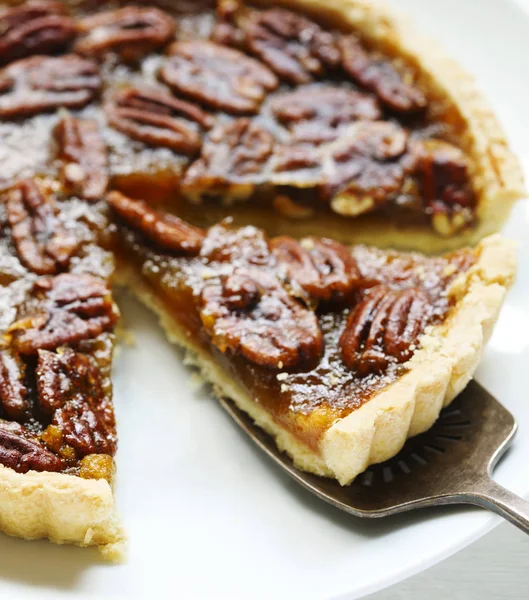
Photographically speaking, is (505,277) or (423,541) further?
(505,277)

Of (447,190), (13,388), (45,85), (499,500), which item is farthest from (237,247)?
(499,500)

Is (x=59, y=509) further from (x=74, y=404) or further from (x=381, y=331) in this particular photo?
(x=381, y=331)

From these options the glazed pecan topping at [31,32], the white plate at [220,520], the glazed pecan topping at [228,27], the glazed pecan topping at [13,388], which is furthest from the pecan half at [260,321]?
the glazed pecan topping at [31,32]

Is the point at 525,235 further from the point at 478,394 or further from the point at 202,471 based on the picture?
the point at 202,471

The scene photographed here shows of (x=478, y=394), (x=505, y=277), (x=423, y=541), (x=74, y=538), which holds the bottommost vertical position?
(x=74, y=538)

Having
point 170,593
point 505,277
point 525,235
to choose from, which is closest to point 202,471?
point 170,593

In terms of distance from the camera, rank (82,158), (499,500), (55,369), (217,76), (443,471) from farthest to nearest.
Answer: (217,76) → (82,158) → (55,369) → (443,471) → (499,500)
